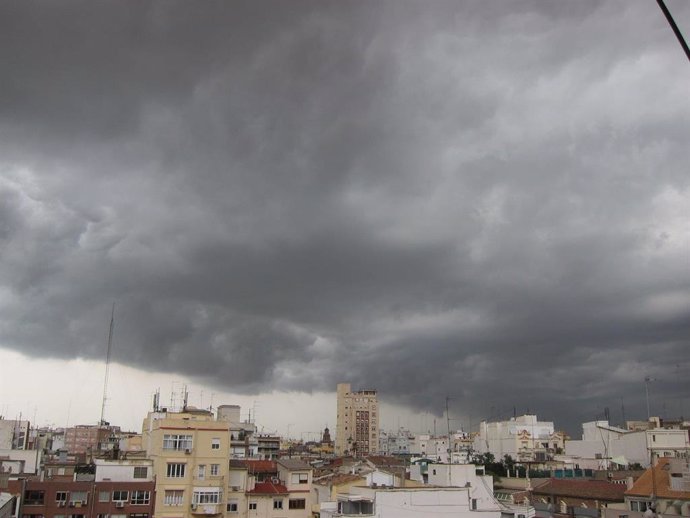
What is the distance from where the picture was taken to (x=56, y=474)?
3017 inches

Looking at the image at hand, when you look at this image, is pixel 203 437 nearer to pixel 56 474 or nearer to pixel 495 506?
pixel 56 474

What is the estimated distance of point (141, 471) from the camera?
2793 inches

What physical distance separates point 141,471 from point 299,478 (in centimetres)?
1833

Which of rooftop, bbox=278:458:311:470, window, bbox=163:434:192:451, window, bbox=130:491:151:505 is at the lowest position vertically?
window, bbox=130:491:151:505

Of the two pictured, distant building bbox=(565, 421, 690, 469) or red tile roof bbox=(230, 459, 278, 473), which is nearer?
red tile roof bbox=(230, 459, 278, 473)

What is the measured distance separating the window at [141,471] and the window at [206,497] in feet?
18.9

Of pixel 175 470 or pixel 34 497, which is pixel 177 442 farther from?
pixel 34 497

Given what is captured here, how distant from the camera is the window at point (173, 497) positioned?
70062mm

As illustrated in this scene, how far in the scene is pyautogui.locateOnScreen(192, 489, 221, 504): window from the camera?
70250 millimetres

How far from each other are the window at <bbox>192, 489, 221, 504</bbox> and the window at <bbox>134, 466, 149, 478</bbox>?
18.9 feet

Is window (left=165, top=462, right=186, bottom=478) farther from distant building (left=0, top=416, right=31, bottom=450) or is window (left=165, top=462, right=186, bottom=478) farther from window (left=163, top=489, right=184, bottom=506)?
distant building (left=0, top=416, right=31, bottom=450)

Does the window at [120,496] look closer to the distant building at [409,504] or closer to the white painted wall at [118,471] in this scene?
the white painted wall at [118,471]

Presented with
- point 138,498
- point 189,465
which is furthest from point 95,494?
point 189,465

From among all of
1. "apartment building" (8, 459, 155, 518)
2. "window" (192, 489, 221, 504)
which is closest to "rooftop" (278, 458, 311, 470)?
"window" (192, 489, 221, 504)
